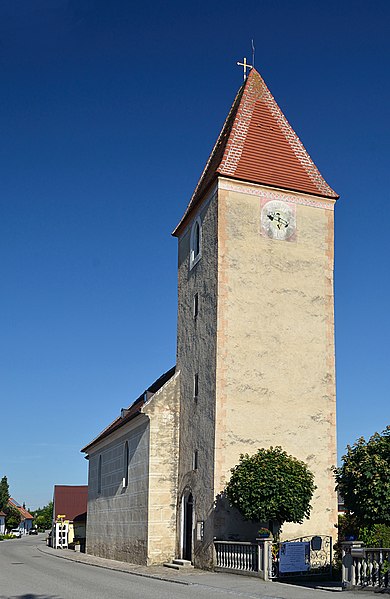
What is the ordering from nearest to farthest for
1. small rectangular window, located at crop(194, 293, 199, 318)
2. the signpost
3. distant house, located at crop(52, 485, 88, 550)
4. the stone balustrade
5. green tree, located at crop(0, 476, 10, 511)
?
the stone balustrade
the signpost
small rectangular window, located at crop(194, 293, 199, 318)
distant house, located at crop(52, 485, 88, 550)
green tree, located at crop(0, 476, 10, 511)

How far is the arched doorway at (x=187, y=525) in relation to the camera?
27259 mm

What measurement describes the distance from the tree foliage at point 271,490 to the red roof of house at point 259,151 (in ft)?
38.2

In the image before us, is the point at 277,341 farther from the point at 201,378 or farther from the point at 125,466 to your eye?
the point at 125,466

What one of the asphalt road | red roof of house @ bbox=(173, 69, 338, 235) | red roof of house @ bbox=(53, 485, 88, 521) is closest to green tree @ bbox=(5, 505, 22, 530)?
red roof of house @ bbox=(53, 485, 88, 521)

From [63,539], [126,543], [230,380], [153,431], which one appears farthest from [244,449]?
[63,539]

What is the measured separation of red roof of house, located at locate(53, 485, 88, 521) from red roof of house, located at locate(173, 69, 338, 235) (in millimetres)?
39608

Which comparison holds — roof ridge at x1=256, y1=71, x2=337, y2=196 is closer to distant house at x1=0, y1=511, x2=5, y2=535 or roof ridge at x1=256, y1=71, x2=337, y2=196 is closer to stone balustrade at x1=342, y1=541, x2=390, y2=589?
stone balustrade at x1=342, y1=541, x2=390, y2=589

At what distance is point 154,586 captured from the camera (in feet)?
62.8

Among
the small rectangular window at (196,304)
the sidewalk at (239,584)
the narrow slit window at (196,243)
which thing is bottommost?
the sidewalk at (239,584)

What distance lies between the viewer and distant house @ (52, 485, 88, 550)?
54469 mm

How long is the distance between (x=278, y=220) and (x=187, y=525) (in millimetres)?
12655

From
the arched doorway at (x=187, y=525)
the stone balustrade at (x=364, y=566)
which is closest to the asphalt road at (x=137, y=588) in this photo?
the stone balustrade at (x=364, y=566)

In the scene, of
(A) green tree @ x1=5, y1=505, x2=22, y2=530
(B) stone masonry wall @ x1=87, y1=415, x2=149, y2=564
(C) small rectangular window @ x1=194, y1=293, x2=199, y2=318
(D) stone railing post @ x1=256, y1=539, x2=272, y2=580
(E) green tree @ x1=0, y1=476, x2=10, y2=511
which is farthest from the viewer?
(A) green tree @ x1=5, y1=505, x2=22, y2=530

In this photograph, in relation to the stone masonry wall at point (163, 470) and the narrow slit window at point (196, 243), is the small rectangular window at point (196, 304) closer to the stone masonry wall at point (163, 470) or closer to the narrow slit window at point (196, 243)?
the narrow slit window at point (196, 243)
